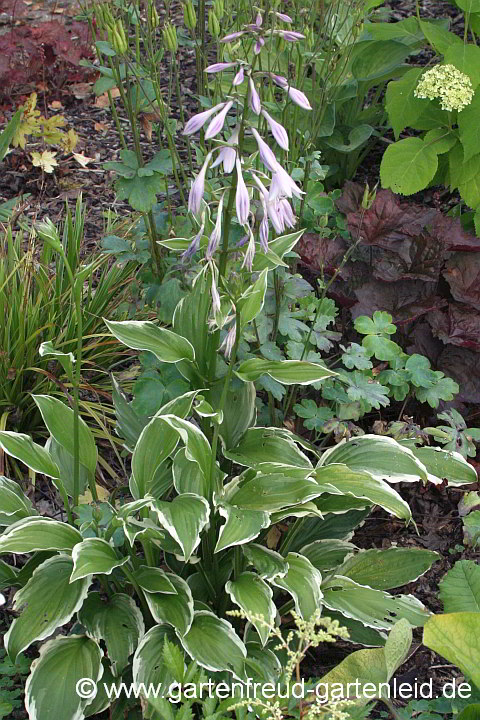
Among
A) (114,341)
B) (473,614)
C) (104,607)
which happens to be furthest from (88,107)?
(473,614)

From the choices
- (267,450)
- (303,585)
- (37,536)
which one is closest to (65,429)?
(37,536)

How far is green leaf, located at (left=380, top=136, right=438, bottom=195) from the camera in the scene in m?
3.42

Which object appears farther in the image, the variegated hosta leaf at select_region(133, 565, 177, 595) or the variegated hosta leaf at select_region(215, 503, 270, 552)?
the variegated hosta leaf at select_region(133, 565, 177, 595)

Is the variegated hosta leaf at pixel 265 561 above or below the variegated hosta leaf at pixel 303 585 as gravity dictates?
above

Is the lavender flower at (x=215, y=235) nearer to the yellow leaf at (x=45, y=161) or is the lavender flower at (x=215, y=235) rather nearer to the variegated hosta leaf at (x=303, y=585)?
the variegated hosta leaf at (x=303, y=585)

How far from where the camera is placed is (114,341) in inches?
125

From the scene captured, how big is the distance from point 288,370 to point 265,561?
0.55 metres

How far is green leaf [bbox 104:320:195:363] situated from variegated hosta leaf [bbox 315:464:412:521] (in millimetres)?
534

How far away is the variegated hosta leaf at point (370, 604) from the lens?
7.30ft

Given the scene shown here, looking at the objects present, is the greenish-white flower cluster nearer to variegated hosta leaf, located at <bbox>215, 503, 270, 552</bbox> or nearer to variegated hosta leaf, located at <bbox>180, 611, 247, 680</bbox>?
variegated hosta leaf, located at <bbox>215, 503, 270, 552</bbox>

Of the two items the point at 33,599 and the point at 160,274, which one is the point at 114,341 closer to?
the point at 160,274

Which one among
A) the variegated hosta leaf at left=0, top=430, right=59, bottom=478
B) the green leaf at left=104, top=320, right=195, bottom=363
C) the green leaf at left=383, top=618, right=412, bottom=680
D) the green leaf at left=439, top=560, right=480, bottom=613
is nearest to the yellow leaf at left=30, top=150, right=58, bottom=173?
the green leaf at left=104, top=320, right=195, bottom=363

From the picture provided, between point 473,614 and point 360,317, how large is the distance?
1.23 meters

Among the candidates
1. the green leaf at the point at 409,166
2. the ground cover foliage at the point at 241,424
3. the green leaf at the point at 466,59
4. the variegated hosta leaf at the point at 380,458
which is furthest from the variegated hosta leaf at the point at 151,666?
the green leaf at the point at 466,59
